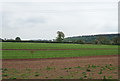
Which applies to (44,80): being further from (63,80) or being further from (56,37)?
(56,37)

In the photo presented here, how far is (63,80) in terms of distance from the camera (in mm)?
9742

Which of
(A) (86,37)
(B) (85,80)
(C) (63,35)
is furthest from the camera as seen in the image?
(A) (86,37)

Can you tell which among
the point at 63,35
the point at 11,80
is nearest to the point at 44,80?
the point at 11,80

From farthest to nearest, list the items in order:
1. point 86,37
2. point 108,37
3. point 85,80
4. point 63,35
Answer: point 86,37 < point 108,37 < point 63,35 < point 85,80

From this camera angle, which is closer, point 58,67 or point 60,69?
point 60,69

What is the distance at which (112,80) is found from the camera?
9773 millimetres

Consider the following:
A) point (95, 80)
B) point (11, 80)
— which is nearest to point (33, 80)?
point (11, 80)

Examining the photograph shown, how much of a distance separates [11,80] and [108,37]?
133m

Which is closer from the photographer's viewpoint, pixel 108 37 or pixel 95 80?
pixel 95 80

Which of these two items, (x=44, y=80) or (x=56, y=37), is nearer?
(x=44, y=80)

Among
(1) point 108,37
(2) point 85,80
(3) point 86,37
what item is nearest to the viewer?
(2) point 85,80

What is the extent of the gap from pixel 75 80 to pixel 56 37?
363 ft

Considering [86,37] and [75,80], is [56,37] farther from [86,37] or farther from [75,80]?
[75,80]

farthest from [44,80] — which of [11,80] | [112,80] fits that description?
[112,80]
